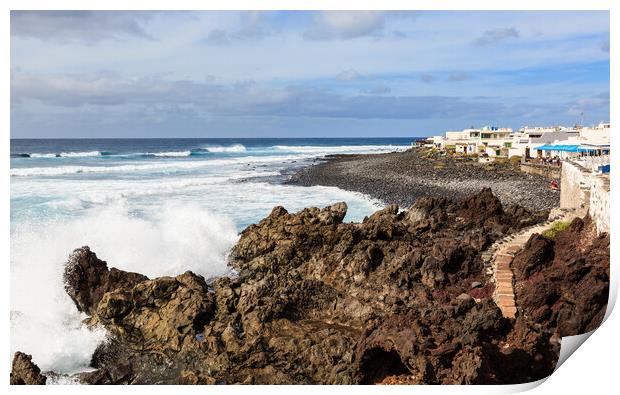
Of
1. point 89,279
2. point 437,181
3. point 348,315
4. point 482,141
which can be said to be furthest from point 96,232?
point 482,141

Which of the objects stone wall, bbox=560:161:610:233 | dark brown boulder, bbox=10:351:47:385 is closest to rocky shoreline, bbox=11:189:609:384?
dark brown boulder, bbox=10:351:47:385

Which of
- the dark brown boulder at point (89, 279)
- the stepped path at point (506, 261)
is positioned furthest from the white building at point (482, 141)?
the dark brown boulder at point (89, 279)

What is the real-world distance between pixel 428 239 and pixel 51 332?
7.88 metres

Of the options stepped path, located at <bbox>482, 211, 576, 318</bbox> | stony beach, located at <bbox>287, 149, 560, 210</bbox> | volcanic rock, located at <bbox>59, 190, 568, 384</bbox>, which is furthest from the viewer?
stony beach, located at <bbox>287, 149, 560, 210</bbox>

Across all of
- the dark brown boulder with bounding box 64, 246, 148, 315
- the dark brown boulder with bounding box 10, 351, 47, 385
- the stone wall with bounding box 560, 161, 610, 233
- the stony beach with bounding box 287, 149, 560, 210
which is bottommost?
the dark brown boulder with bounding box 10, 351, 47, 385

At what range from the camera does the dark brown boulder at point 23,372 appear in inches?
306

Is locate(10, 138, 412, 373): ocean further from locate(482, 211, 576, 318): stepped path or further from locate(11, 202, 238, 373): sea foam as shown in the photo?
locate(482, 211, 576, 318): stepped path

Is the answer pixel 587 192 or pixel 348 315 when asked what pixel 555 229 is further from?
pixel 348 315

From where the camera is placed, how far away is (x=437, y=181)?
2817 cm

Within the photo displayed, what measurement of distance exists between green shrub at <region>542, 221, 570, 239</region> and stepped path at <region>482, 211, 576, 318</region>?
0.19 metres

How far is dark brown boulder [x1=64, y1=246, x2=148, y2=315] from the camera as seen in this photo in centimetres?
1016

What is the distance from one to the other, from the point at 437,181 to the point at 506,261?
17.7 metres
